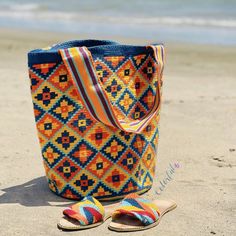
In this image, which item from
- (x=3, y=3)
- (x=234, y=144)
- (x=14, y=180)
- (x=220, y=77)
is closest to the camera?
(x=14, y=180)

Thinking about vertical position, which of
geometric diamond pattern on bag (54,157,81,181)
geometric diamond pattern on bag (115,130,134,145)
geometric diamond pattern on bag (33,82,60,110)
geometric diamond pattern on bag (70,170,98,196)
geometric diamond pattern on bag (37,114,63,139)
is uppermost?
geometric diamond pattern on bag (33,82,60,110)

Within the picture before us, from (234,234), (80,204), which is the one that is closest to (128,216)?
(80,204)

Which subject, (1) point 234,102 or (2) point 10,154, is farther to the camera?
(1) point 234,102

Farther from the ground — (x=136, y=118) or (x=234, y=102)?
(x=136, y=118)

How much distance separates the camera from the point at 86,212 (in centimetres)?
283

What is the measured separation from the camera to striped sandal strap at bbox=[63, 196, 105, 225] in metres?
2.79

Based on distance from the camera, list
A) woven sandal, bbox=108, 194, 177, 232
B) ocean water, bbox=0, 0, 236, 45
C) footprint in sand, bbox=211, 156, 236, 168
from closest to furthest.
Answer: woven sandal, bbox=108, 194, 177, 232 → footprint in sand, bbox=211, 156, 236, 168 → ocean water, bbox=0, 0, 236, 45

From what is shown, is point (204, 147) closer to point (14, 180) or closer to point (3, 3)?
point (14, 180)

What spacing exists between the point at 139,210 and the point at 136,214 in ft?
0.18

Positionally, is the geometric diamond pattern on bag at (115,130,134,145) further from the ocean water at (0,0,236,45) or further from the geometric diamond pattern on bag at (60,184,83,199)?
the ocean water at (0,0,236,45)

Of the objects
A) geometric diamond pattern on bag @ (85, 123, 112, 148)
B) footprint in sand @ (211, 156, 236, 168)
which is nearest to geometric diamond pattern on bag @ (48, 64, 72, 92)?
geometric diamond pattern on bag @ (85, 123, 112, 148)

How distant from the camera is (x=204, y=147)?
160 inches

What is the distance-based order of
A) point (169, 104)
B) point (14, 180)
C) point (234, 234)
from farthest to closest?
1. point (169, 104)
2. point (14, 180)
3. point (234, 234)

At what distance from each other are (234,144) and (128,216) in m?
1.50
